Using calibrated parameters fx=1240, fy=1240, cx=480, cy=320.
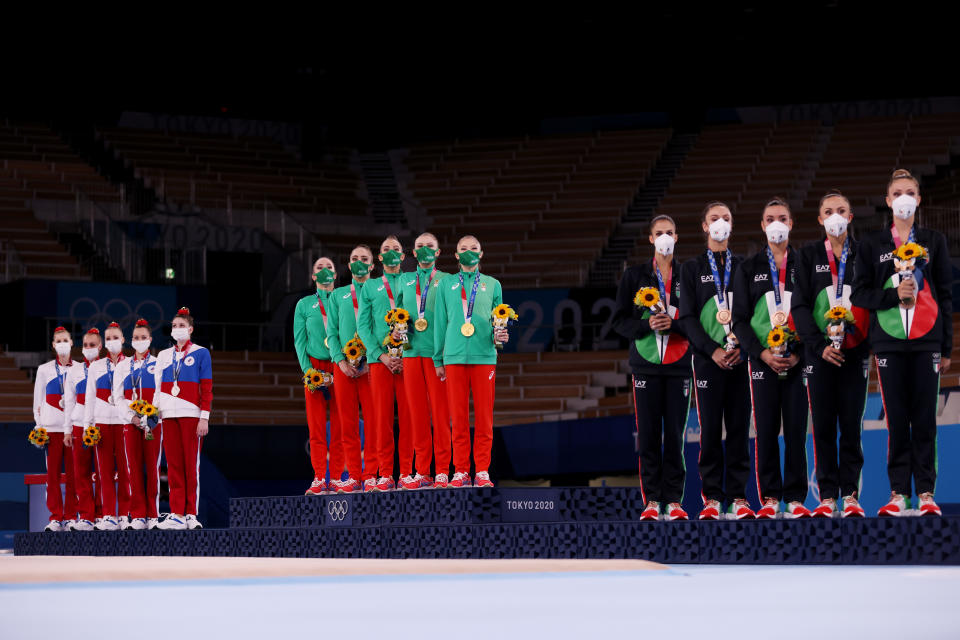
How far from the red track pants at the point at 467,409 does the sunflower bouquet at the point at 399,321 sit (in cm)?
42

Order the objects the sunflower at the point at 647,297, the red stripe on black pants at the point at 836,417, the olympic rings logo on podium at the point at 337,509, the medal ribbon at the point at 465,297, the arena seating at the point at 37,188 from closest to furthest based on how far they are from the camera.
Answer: the red stripe on black pants at the point at 836,417 → the sunflower at the point at 647,297 → the medal ribbon at the point at 465,297 → the olympic rings logo on podium at the point at 337,509 → the arena seating at the point at 37,188

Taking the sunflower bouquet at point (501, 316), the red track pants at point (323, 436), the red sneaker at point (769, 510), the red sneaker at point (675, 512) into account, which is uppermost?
the sunflower bouquet at point (501, 316)

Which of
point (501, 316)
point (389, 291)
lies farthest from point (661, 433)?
point (389, 291)

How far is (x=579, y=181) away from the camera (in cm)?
2138

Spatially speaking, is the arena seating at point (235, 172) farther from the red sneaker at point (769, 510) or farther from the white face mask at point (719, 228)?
the red sneaker at point (769, 510)

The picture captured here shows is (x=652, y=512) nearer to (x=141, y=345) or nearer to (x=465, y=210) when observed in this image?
(x=141, y=345)

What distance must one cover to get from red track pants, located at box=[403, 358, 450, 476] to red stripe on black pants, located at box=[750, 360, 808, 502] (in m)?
2.39

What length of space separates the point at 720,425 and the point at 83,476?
6.85 metres

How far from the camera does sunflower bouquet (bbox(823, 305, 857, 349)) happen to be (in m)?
6.08

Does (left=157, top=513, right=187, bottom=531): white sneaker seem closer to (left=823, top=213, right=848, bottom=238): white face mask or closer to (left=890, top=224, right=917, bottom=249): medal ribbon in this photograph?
(left=823, top=213, right=848, bottom=238): white face mask

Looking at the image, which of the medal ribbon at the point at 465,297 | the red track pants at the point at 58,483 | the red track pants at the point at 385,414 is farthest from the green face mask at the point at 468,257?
the red track pants at the point at 58,483

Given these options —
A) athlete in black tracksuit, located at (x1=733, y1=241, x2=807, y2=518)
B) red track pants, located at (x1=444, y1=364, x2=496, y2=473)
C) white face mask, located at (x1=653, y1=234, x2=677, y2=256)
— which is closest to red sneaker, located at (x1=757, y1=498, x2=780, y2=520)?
athlete in black tracksuit, located at (x1=733, y1=241, x2=807, y2=518)

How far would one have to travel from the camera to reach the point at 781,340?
6262 mm

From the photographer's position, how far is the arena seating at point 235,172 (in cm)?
2008
